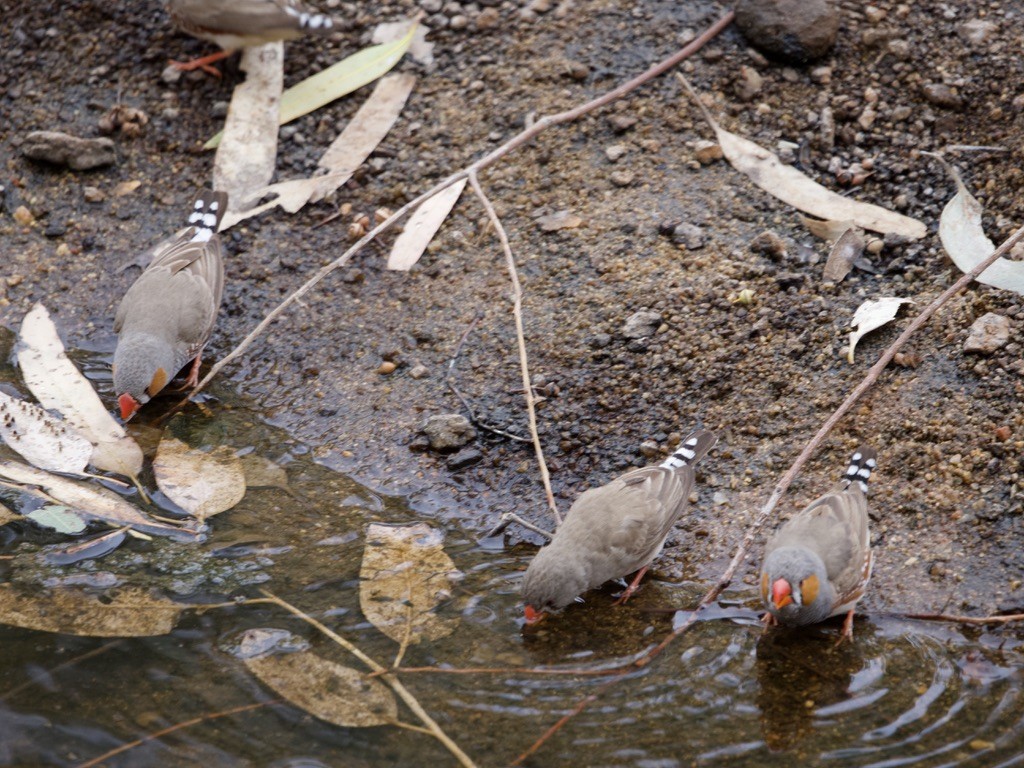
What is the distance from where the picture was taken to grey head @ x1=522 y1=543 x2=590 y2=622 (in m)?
4.28

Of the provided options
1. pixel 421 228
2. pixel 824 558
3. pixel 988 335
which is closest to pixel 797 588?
pixel 824 558

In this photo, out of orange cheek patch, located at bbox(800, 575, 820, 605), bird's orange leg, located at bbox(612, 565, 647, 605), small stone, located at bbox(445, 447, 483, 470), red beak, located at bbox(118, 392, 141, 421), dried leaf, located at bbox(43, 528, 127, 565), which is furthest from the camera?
red beak, located at bbox(118, 392, 141, 421)

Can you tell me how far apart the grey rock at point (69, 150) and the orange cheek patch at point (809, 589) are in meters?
4.61

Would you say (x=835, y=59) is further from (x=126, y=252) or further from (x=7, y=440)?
(x=7, y=440)

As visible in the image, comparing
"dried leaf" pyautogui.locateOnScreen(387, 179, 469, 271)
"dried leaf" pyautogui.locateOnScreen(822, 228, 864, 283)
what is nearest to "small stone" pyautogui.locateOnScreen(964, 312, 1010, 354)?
"dried leaf" pyautogui.locateOnScreen(822, 228, 864, 283)

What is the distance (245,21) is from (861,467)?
432 cm

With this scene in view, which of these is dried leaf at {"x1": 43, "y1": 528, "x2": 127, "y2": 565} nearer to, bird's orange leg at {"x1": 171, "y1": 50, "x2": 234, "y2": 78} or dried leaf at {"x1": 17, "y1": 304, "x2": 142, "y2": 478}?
dried leaf at {"x1": 17, "y1": 304, "x2": 142, "y2": 478}

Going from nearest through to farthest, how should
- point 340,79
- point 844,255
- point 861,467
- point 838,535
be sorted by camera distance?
1. point 838,535
2. point 861,467
3. point 844,255
4. point 340,79

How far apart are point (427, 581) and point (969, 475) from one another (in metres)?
2.26

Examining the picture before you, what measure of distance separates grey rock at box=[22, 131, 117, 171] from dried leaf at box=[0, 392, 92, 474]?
1.75m

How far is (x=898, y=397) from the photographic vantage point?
4898 mm

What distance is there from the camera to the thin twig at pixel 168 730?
3.56 m

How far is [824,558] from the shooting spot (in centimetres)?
424

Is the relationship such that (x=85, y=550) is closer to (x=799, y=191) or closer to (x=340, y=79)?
(x=340, y=79)
